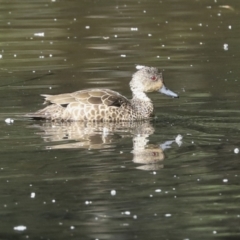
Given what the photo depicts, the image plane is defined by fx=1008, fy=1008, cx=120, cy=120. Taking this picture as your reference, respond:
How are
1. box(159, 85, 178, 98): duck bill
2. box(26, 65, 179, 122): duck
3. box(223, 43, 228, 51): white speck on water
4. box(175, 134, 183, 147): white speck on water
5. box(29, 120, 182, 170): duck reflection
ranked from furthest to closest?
box(223, 43, 228, 51): white speck on water
box(159, 85, 178, 98): duck bill
box(26, 65, 179, 122): duck
box(175, 134, 183, 147): white speck on water
box(29, 120, 182, 170): duck reflection

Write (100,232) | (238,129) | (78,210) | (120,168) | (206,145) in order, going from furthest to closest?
(238,129), (206,145), (120,168), (78,210), (100,232)

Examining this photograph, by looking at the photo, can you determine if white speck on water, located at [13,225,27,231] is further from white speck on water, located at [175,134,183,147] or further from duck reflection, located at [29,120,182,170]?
white speck on water, located at [175,134,183,147]

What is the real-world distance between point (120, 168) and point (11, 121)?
316cm

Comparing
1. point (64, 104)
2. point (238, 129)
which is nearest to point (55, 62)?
point (64, 104)

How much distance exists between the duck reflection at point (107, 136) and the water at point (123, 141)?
13mm

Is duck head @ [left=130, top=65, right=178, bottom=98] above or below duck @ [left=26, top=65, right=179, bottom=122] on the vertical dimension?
above

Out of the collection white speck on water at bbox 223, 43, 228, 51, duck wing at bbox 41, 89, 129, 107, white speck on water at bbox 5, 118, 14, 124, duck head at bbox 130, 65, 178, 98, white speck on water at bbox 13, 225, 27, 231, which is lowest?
white speck on water at bbox 13, 225, 27, 231

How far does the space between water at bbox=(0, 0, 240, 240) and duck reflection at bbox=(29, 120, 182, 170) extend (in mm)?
13

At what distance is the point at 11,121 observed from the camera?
504 inches

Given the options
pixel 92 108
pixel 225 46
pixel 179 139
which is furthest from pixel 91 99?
pixel 225 46

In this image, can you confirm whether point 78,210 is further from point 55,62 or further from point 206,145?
point 55,62

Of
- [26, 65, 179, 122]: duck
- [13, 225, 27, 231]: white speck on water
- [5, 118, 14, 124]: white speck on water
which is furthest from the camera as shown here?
[26, 65, 179, 122]: duck

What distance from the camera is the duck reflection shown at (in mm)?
10664

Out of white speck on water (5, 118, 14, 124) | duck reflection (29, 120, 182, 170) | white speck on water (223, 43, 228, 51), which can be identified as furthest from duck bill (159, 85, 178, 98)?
white speck on water (223, 43, 228, 51)
